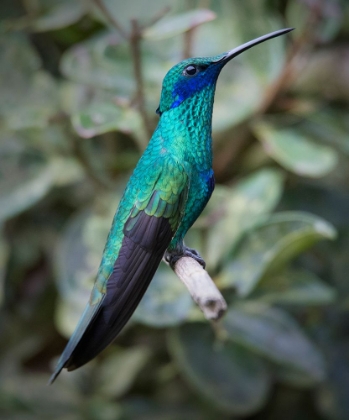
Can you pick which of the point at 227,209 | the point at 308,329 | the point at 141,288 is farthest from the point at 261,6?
the point at 141,288

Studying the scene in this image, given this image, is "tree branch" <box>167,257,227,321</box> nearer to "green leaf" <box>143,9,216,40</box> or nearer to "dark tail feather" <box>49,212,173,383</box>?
"dark tail feather" <box>49,212,173,383</box>

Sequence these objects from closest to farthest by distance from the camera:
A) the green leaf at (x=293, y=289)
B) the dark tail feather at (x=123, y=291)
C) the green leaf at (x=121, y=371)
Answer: the dark tail feather at (x=123, y=291), the green leaf at (x=293, y=289), the green leaf at (x=121, y=371)

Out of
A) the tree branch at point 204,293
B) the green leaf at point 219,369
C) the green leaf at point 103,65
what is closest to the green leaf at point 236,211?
the green leaf at point 219,369

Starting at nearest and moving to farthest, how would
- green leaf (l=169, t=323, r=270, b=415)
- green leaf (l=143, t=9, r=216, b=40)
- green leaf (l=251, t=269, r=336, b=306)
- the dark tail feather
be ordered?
1. the dark tail feather
2. green leaf (l=143, t=9, r=216, b=40)
3. green leaf (l=251, t=269, r=336, b=306)
4. green leaf (l=169, t=323, r=270, b=415)

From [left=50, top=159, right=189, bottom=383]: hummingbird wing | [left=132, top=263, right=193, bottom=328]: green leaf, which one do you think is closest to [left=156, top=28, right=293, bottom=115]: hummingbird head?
[left=50, top=159, right=189, bottom=383]: hummingbird wing

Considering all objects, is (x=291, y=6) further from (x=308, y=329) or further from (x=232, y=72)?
(x=308, y=329)

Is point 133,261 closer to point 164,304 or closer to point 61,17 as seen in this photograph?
point 164,304

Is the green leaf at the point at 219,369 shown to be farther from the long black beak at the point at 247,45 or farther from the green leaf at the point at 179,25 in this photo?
the long black beak at the point at 247,45
